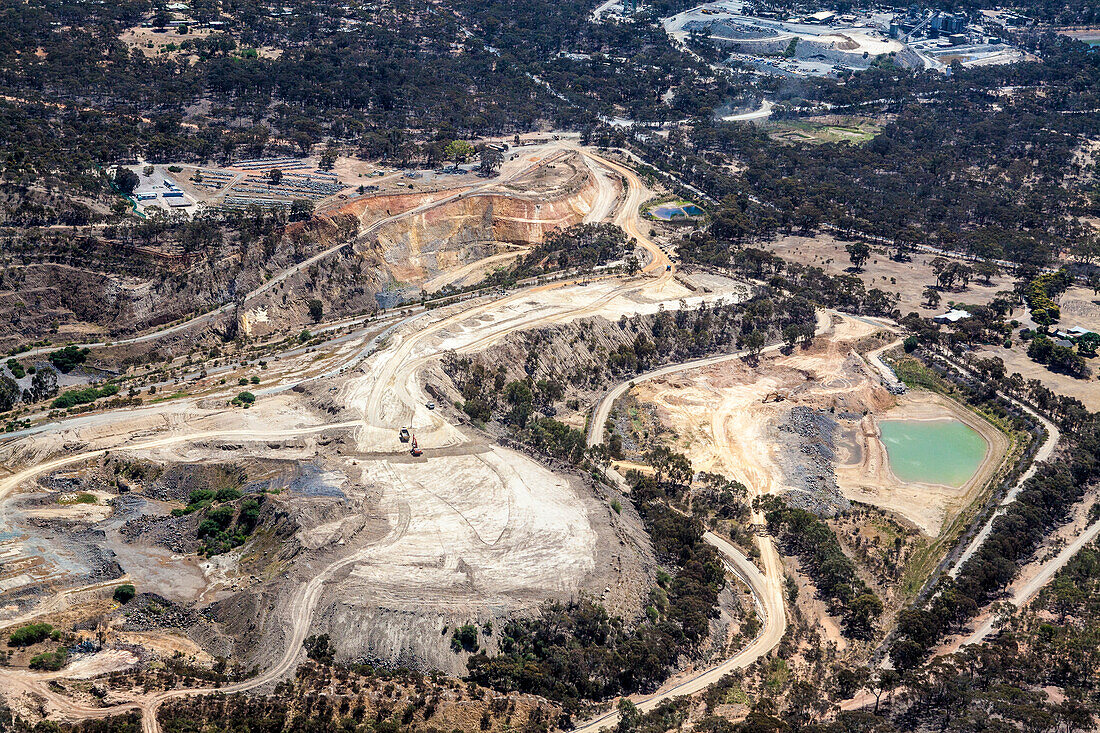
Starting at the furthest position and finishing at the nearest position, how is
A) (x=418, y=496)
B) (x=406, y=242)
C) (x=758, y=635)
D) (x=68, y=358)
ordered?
(x=406, y=242) → (x=68, y=358) → (x=418, y=496) → (x=758, y=635)

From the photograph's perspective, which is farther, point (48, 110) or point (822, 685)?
point (48, 110)

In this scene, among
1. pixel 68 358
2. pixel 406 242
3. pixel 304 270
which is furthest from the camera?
pixel 406 242

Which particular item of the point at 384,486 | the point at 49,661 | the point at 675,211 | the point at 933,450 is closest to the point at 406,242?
the point at 675,211

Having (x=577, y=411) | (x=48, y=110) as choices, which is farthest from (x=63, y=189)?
(x=577, y=411)

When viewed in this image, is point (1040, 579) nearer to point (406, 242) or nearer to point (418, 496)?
point (418, 496)

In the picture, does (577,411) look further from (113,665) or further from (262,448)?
(113,665)

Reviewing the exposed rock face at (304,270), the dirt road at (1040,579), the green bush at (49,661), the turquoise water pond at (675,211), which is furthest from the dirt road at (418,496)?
the turquoise water pond at (675,211)
